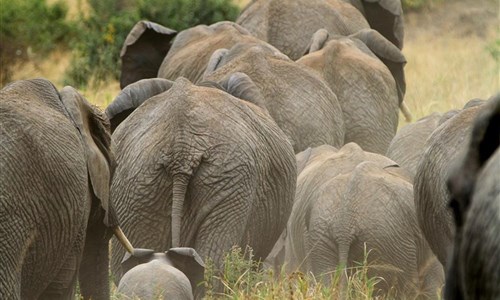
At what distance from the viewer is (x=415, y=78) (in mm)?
16453

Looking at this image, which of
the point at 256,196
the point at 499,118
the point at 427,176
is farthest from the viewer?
the point at 256,196

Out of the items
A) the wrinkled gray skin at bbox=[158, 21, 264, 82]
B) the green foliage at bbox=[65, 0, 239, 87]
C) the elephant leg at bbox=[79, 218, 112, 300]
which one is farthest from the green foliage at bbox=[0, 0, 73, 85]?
the elephant leg at bbox=[79, 218, 112, 300]

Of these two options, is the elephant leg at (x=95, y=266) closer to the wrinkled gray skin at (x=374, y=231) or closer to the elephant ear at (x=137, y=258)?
the elephant ear at (x=137, y=258)

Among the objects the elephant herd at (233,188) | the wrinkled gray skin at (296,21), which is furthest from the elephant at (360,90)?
the wrinkled gray skin at (296,21)

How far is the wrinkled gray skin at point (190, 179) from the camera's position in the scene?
6418mm

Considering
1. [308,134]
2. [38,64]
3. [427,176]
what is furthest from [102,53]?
[427,176]

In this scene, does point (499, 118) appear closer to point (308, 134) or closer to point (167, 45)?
point (308, 134)

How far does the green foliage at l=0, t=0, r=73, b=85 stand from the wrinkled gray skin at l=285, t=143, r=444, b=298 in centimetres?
1095

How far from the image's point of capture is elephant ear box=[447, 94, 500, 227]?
208cm

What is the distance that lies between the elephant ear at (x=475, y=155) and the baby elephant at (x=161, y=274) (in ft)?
10.2

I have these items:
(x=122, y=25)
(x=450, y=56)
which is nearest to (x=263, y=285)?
(x=122, y=25)

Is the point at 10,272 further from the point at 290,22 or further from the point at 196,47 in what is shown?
the point at 290,22

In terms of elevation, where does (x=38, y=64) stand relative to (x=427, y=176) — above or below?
below

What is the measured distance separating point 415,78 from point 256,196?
9.87 meters
